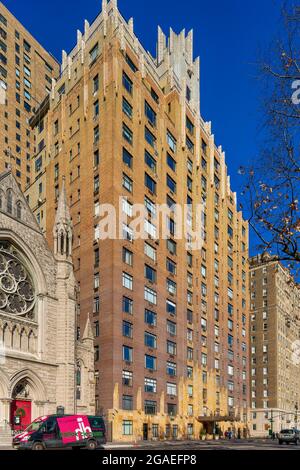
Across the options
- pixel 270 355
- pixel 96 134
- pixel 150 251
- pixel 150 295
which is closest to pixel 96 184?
pixel 96 134

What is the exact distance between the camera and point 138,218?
63.3 meters

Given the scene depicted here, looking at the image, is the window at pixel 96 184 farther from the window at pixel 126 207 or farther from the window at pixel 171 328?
the window at pixel 171 328

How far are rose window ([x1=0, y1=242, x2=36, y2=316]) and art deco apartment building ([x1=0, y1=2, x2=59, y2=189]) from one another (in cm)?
5257

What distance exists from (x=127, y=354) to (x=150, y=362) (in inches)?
221

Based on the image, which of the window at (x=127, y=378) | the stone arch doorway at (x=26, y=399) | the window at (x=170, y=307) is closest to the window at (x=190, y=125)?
the window at (x=170, y=307)

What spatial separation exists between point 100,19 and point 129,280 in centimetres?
3621

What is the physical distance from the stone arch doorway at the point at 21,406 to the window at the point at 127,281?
54.6 feet

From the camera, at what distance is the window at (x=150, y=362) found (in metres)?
61.0

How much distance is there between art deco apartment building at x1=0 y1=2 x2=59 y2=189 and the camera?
98562mm

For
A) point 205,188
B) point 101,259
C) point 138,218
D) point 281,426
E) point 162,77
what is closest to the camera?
point 101,259

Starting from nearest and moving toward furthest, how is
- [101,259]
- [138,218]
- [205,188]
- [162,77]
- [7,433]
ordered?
[7,433]
[101,259]
[138,218]
[162,77]
[205,188]

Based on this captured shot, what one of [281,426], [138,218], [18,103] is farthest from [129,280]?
[281,426]

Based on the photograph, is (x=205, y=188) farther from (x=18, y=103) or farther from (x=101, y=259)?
(x=18, y=103)

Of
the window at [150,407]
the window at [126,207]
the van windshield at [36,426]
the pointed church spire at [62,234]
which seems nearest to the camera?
the van windshield at [36,426]
